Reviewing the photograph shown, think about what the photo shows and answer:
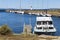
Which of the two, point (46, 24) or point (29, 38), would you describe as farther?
point (46, 24)

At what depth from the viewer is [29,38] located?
10500 millimetres

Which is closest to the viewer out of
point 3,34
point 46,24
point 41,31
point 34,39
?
point 34,39

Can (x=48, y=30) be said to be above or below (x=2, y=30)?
below

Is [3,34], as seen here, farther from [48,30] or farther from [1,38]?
[48,30]

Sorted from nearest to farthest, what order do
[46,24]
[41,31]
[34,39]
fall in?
[34,39] < [41,31] < [46,24]

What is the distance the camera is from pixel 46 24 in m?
27.4

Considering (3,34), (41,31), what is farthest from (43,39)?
(41,31)

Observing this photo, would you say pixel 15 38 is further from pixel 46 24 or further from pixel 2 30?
pixel 46 24

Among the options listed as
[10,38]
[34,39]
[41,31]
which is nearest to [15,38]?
[10,38]

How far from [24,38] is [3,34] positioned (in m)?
1.65

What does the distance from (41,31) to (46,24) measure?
2001 millimetres

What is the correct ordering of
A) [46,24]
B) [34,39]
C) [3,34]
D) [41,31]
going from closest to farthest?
[34,39] → [3,34] → [41,31] → [46,24]

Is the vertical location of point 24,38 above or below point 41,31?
above

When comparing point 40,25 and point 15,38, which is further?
point 40,25
